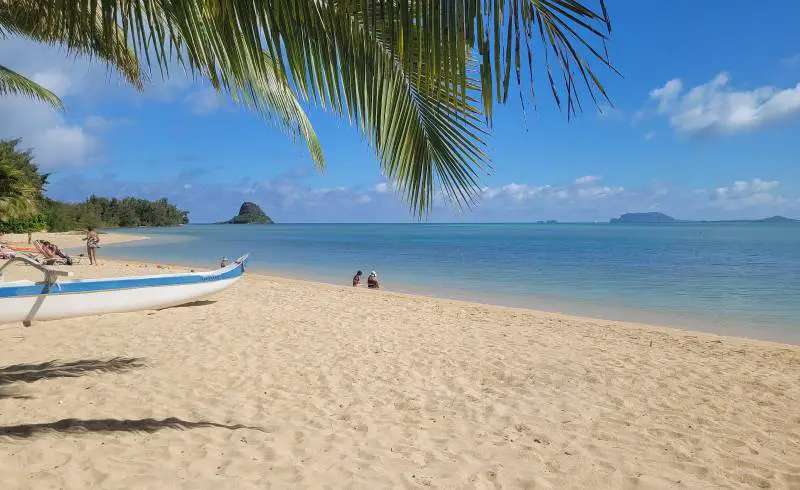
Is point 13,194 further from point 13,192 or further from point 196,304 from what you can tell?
point 196,304

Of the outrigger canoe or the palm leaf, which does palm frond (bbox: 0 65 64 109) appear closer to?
the outrigger canoe

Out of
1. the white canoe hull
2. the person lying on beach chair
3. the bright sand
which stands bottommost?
the bright sand

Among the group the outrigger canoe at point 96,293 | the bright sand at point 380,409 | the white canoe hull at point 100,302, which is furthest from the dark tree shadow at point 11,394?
the white canoe hull at point 100,302

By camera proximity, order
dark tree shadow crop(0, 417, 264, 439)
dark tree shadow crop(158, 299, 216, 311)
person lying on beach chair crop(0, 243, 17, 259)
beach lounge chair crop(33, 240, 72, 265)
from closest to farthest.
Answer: dark tree shadow crop(0, 417, 264, 439)
person lying on beach chair crop(0, 243, 17, 259)
dark tree shadow crop(158, 299, 216, 311)
beach lounge chair crop(33, 240, 72, 265)

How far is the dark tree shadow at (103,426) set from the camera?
124 inches

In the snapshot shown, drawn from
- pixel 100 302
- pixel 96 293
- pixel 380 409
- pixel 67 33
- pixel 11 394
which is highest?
pixel 67 33

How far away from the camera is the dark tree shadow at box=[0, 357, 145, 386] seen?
14.0ft

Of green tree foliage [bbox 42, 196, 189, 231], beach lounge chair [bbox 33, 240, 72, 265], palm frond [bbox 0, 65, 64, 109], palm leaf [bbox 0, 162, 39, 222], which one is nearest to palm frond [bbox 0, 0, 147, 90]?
palm frond [bbox 0, 65, 64, 109]

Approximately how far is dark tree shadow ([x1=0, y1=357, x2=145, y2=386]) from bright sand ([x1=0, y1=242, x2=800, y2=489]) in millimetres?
25

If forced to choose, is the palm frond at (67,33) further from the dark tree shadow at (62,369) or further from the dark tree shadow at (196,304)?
the dark tree shadow at (196,304)

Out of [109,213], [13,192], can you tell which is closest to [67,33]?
[13,192]

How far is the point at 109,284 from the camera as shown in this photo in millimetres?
6441

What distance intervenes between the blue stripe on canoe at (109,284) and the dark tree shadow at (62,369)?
785 mm

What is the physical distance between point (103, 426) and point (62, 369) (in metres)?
1.69
